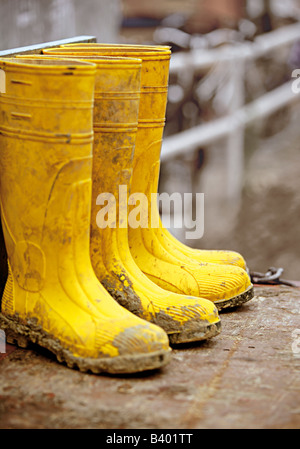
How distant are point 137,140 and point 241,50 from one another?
360 cm

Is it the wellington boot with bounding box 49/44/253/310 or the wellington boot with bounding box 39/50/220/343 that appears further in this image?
the wellington boot with bounding box 49/44/253/310

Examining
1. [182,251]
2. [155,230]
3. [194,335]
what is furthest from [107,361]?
[182,251]

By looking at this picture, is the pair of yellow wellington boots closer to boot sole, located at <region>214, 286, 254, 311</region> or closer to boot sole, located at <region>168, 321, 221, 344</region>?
boot sole, located at <region>168, 321, 221, 344</region>

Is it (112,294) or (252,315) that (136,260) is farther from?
(252,315)

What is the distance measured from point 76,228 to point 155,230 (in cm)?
41

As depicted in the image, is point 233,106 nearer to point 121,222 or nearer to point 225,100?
point 225,100

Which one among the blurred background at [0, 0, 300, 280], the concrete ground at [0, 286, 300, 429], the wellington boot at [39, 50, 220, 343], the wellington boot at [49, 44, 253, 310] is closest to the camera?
the concrete ground at [0, 286, 300, 429]

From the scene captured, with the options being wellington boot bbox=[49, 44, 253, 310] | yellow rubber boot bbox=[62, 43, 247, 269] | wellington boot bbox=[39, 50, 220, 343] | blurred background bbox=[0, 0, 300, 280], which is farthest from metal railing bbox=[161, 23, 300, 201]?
wellington boot bbox=[39, 50, 220, 343]

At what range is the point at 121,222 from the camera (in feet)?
5.62

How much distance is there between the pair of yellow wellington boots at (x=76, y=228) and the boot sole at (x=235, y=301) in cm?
25

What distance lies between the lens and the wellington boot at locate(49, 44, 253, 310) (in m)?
1.85

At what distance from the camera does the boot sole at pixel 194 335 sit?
1.64 metres

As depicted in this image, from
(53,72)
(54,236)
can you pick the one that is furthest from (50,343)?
(53,72)

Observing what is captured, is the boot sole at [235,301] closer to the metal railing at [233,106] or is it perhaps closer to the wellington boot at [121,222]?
the wellington boot at [121,222]
